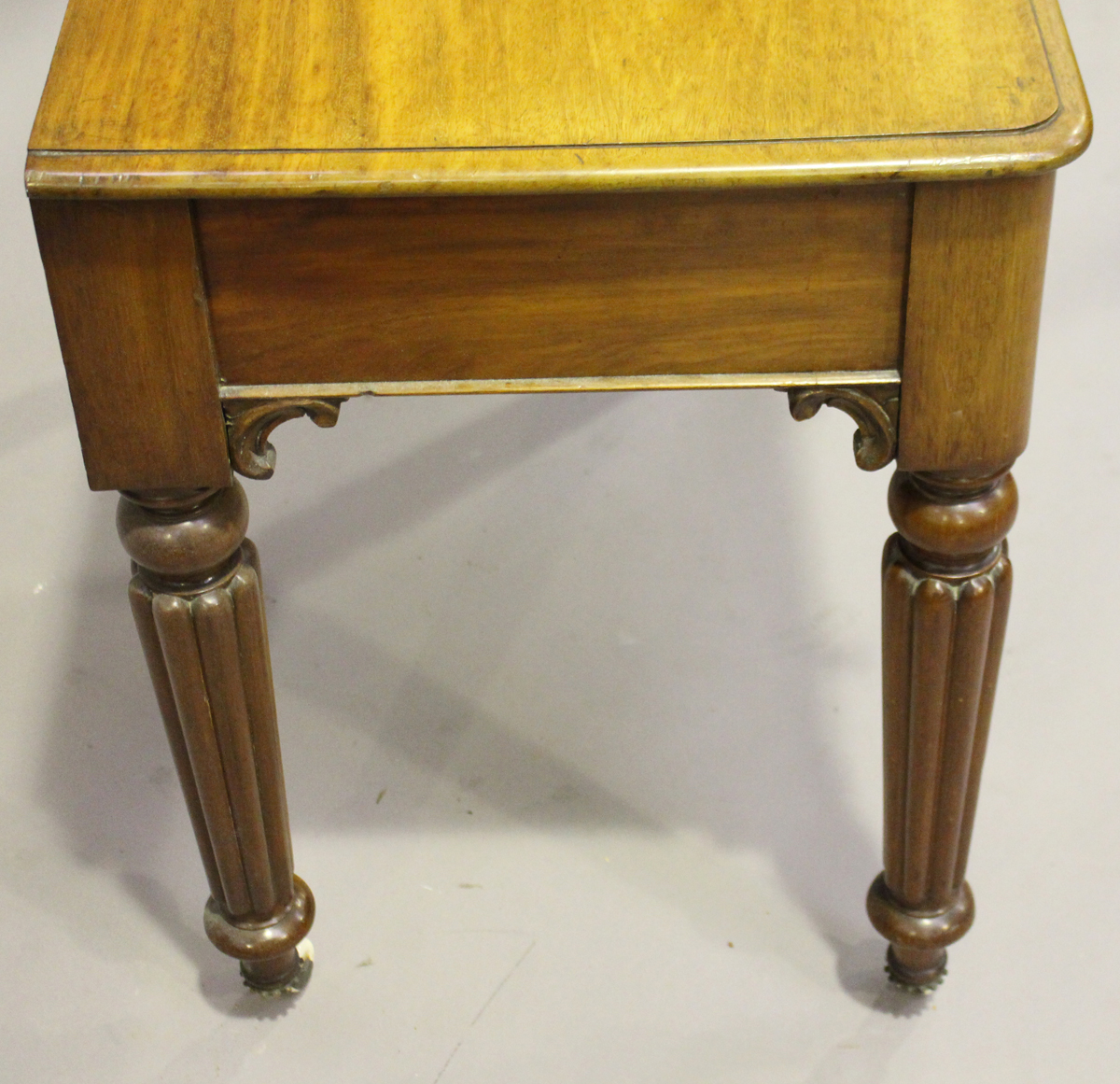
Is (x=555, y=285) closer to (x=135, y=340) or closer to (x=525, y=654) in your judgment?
(x=135, y=340)

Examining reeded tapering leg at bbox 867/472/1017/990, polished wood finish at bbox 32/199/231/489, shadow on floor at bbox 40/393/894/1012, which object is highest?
polished wood finish at bbox 32/199/231/489

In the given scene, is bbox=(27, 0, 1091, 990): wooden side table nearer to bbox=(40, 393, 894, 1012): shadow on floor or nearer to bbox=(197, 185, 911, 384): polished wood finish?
bbox=(197, 185, 911, 384): polished wood finish

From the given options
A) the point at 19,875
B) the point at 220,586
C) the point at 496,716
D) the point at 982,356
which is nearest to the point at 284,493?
the point at 496,716

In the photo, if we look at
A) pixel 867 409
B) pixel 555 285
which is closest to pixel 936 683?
pixel 867 409

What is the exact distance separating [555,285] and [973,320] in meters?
0.20

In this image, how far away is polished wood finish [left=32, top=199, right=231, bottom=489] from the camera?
0.75m

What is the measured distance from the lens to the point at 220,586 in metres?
0.89

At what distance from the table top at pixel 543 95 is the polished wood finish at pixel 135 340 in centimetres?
3

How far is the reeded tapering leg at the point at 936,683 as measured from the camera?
2.83ft

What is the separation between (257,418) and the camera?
2.70 feet

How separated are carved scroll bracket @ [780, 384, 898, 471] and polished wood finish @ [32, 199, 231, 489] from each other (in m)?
0.29

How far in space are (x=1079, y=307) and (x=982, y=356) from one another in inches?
36.8

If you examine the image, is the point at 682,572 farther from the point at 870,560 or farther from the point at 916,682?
the point at 916,682

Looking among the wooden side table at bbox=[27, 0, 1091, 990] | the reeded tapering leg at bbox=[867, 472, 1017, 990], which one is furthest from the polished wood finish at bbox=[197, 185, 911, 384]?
the reeded tapering leg at bbox=[867, 472, 1017, 990]
